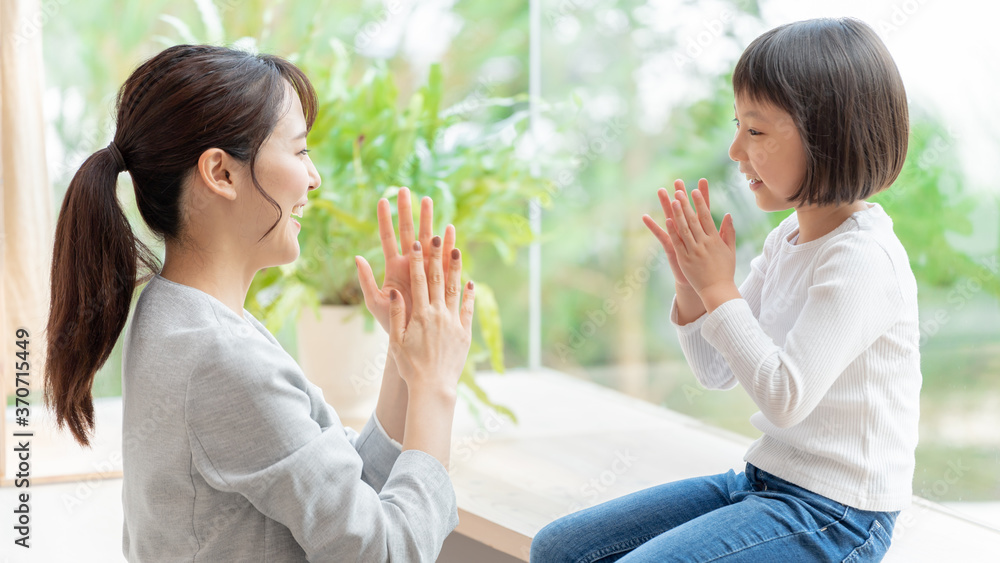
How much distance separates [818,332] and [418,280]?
0.46m

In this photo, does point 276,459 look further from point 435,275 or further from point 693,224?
point 693,224

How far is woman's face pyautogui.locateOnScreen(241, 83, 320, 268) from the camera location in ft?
3.03

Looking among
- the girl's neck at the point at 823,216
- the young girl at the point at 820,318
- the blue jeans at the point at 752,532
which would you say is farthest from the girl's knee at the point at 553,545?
the girl's neck at the point at 823,216

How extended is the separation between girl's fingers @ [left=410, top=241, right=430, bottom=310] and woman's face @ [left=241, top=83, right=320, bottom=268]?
5.9 inches

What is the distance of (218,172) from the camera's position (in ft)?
2.93

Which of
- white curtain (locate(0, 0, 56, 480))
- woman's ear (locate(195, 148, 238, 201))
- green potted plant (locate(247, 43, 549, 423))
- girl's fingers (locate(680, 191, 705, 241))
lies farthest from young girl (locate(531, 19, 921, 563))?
white curtain (locate(0, 0, 56, 480))

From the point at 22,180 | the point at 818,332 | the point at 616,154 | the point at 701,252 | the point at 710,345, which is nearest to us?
the point at 818,332

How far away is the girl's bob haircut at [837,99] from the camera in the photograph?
3.14 feet

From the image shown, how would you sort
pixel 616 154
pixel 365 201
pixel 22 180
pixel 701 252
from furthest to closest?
pixel 616 154 < pixel 365 201 < pixel 22 180 < pixel 701 252

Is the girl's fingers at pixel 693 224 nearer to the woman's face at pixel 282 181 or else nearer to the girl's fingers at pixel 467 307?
the girl's fingers at pixel 467 307

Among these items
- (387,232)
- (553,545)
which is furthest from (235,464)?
(553,545)

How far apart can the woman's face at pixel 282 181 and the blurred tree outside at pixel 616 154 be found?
50.8 inches

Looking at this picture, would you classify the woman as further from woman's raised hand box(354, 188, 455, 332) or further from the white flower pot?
the white flower pot

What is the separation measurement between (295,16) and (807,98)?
2.13 metres
